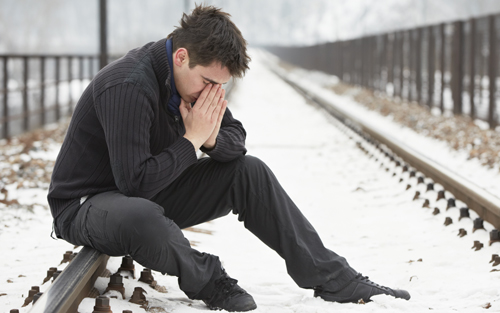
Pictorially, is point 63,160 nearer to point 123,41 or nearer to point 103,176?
point 103,176

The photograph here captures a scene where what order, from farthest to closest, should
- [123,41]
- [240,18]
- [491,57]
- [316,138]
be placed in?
[240,18] → [123,41] → [491,57] → [316,138]

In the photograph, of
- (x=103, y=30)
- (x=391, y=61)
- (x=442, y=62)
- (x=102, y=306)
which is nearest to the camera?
(x=102, y=306)

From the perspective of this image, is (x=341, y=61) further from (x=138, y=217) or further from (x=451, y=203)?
(x=138, y=217)

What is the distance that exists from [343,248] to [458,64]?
1040cm

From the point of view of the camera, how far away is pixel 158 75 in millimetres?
3109

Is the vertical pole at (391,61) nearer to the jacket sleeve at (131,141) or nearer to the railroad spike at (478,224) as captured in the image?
the railroad spike at (478,224)

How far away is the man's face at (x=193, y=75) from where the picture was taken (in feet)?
10.0

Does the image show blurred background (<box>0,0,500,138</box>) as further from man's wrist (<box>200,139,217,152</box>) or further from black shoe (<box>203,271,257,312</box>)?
black shoe (<box>203,271,257,312</box>)

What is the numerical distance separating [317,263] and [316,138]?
7.55 m

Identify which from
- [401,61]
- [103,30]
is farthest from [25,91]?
[401,61]

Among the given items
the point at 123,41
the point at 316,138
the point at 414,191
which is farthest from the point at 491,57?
the point at 123,41

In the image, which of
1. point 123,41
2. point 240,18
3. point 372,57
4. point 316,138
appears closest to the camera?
point 316,138

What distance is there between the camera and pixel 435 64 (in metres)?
16.1

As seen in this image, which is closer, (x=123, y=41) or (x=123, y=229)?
(x=123, y=229)
